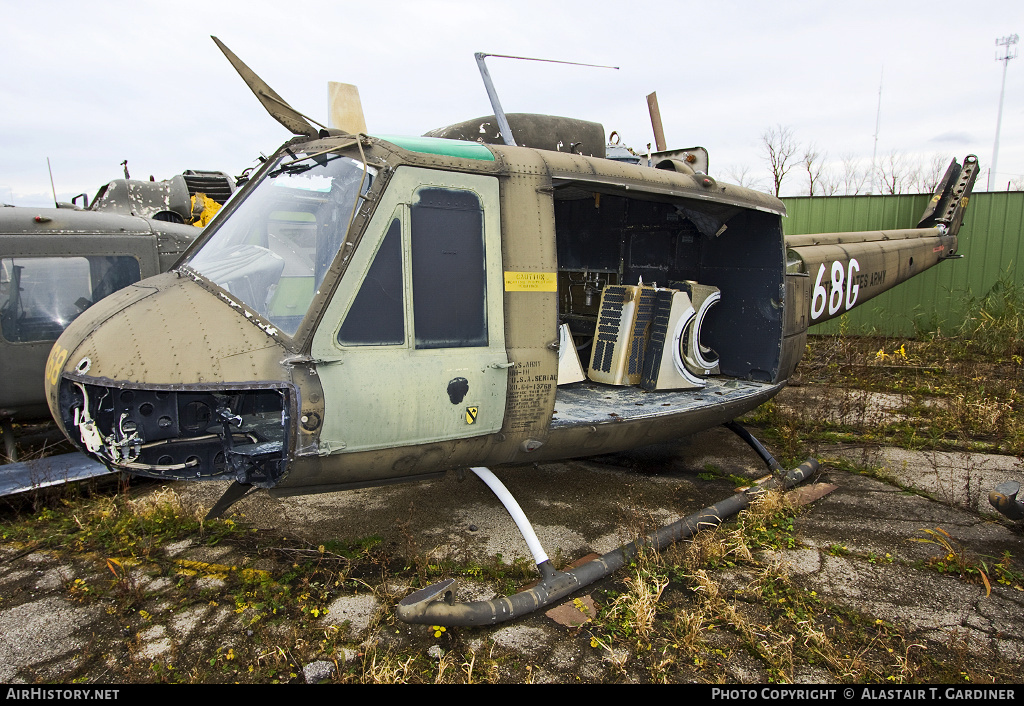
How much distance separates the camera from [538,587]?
9.68 feet

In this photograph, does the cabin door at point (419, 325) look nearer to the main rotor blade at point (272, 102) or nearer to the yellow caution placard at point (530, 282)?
the yellow caution placard at point (530, 282)

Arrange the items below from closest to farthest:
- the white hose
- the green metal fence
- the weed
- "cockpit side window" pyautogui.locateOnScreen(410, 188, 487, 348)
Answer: "cockpit side window" pyautogui.locateOnScreen(410, 188, 487, 348) → the white hose → the weed → the green metal fence

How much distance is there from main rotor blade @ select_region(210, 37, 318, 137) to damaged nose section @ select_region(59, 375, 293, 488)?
144 centimetres

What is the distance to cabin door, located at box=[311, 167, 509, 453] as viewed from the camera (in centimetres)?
268

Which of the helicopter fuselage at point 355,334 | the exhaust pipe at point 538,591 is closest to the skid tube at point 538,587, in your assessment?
the exhaust pipe at point 538,591

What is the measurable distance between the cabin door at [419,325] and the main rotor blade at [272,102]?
2.45 feet

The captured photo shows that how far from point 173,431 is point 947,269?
12.5 m

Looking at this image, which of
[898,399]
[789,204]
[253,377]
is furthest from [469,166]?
[789,204]

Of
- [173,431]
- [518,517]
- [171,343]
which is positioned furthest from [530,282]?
[173,431]

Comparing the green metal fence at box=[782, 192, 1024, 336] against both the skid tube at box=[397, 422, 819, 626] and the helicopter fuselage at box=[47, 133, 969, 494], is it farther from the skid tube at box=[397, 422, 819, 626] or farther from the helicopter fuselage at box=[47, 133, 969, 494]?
the helicopter fuselage at box=[47, 133, 969, 494]

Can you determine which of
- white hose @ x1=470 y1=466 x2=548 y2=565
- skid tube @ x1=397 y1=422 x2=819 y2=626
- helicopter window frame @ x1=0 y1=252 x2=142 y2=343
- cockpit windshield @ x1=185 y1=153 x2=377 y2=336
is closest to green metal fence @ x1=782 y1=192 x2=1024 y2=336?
skid tube @ x1=397 y1=422 x2=819 y2=626

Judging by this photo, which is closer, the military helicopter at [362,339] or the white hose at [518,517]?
the military helicopter at [362,339]

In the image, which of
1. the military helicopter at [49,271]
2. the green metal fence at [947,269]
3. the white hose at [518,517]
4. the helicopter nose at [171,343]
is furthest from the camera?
the green metal fence at [947,269]

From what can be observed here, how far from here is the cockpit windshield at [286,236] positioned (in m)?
2.77
